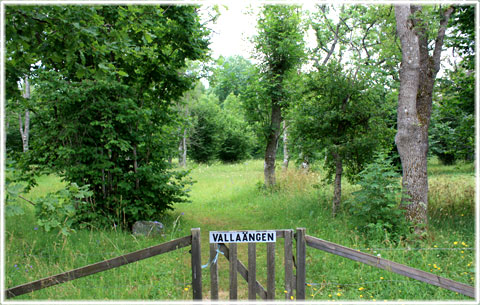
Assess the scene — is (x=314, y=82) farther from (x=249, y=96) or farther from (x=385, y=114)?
(x=249, y=96)

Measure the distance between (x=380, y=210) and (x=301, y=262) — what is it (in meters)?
3.43

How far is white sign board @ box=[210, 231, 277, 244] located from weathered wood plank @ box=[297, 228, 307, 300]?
1.10 ft

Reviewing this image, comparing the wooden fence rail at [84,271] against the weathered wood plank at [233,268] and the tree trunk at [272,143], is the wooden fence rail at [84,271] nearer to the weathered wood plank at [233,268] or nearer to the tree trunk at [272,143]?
the weathered wood plank at [233,268]

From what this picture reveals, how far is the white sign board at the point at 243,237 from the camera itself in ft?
13.0

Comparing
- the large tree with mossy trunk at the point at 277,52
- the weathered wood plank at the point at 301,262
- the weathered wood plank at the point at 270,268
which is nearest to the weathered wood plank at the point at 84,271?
the weathered wood plank at the point at 270,268

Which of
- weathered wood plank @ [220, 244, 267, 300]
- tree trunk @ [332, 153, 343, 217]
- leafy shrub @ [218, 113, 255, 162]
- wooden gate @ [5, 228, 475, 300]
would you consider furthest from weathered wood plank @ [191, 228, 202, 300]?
leafy shrub @ [218, 113, 255, 162]

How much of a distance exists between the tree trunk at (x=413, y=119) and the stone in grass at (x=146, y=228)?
520 cm

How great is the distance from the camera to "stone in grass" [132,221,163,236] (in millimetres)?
7514

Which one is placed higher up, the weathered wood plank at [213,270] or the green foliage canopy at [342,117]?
the green foliage canopy at [342,117]

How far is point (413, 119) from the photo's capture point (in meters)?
7.15

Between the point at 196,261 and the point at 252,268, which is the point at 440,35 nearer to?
the point at 252,268

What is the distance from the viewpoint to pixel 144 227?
7578 millimetres

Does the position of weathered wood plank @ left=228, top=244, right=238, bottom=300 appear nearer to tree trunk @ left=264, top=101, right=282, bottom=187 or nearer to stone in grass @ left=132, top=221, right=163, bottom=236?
stone in grass @ left=132, top=221, right=163, bottom=236

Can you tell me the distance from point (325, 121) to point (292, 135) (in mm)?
1155
